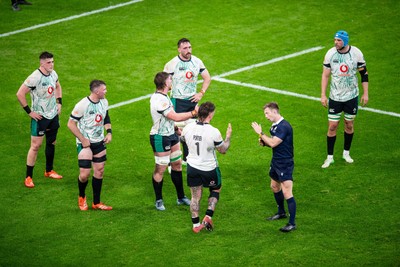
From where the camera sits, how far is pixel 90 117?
1395 centimetres

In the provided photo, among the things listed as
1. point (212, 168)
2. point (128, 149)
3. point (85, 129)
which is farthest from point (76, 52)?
point (212, 168)

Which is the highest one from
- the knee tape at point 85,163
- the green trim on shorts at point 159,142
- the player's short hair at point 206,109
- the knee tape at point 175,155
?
the player's short hair at point 206,109

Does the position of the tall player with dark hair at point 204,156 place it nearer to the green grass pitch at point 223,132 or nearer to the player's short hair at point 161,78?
the green grass pitch at point 223,132

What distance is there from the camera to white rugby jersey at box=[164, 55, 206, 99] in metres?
15.8

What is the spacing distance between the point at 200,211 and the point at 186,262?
2.09 metres

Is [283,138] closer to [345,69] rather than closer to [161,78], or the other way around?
[161,78]

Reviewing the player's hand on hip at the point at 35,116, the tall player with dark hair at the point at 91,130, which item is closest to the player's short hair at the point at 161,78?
the tall player with dark hair at the point at 91,130

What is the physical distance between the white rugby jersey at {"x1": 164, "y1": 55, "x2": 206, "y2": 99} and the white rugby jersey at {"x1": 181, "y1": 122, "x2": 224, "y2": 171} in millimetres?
2836

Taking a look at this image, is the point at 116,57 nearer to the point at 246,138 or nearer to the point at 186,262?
the point at 246,138

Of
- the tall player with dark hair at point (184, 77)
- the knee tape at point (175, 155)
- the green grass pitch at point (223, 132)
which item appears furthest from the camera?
the tall player with dark hair at point (184, 77)

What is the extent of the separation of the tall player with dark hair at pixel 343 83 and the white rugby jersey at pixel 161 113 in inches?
139

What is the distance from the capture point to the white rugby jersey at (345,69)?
15.8 m

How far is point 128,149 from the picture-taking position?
675 inches

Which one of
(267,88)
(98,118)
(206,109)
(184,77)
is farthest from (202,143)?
(267,88)
